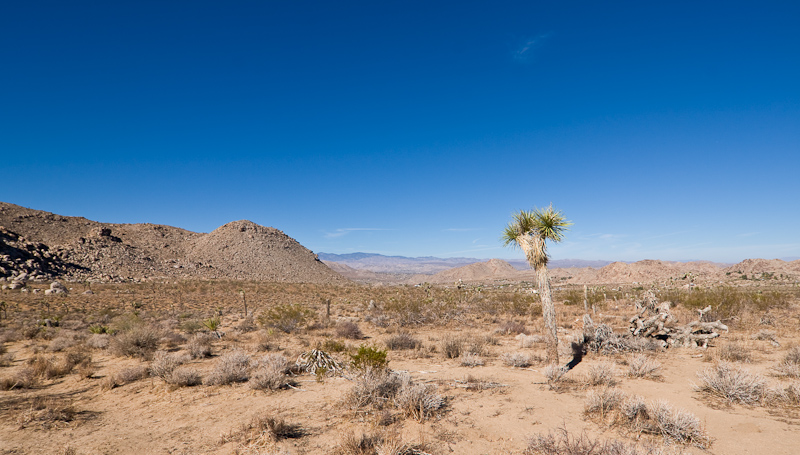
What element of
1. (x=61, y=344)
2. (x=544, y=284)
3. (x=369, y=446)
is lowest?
(x=61, y=344)

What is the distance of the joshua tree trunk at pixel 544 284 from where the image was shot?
10.2 meters

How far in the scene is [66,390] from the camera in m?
8.97

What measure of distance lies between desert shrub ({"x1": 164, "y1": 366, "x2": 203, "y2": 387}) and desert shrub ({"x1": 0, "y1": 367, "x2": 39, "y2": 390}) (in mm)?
3725

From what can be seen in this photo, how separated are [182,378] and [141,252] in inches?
2666

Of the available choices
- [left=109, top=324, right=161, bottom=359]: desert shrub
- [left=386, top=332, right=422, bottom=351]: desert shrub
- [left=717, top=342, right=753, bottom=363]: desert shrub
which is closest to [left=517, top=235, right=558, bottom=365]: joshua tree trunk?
[left=386, top=332, right=422, bottom=351]: desert shrub

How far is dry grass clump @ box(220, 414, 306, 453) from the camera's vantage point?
5.67m

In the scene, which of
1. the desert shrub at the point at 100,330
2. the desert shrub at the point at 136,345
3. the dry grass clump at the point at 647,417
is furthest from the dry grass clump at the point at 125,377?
the dry grass clump at the point at 647,417

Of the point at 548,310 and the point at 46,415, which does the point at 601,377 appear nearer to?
the point at 548,310

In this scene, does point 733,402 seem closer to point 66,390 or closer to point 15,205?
point 66,390

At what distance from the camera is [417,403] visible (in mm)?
6742

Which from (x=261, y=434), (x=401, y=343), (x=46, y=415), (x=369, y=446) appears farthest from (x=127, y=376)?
(x=401, y=343)

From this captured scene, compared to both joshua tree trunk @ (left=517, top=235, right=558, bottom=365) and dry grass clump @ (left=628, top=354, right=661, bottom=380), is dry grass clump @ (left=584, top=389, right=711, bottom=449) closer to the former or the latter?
dry grass clump @ (left=628, top=354, right=661, bottom=380)

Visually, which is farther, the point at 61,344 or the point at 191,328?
the point at 191,328

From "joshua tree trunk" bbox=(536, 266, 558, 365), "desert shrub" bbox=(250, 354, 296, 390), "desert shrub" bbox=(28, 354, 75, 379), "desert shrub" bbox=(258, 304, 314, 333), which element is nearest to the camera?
"desert shrub" bbox=(250, 354, 296, 390)
